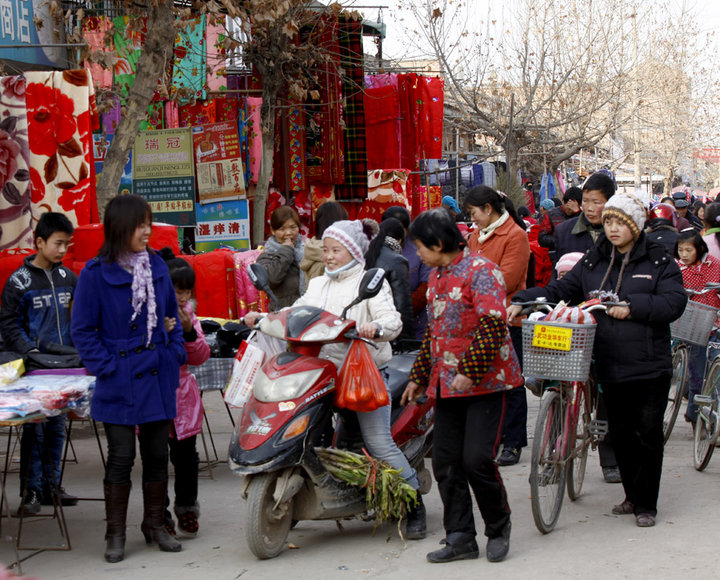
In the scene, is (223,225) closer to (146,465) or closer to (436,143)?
(436,143)

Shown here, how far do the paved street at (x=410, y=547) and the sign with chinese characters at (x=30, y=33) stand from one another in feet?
18.2

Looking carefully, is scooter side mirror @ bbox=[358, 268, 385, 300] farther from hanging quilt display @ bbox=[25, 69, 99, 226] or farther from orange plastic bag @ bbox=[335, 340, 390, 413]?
hanging quilt display @ bbox=[25, 69, 99, 226]

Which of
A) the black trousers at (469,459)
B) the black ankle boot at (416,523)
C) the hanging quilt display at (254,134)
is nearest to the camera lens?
the black trousers at (469,459)

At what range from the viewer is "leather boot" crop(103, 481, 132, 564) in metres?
5.32

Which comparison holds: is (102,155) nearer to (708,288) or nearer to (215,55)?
(215,55)

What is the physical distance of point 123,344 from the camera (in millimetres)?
5250

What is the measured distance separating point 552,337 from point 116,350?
2.34m

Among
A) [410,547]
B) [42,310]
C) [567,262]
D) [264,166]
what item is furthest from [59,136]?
[410,547]

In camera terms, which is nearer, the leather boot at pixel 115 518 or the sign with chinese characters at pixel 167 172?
the leather boot at pixel 115 518

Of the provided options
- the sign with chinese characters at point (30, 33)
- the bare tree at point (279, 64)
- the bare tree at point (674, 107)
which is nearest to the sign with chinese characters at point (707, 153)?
the bare tree at point (674, 107)

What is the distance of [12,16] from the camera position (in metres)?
10.5

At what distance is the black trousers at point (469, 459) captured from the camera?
5.12 metres

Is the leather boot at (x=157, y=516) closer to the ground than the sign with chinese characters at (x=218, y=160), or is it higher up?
closer to the ground

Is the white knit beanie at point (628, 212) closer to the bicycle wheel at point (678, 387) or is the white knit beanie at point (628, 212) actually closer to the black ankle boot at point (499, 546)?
the black ankle boot at point (499, 546)
